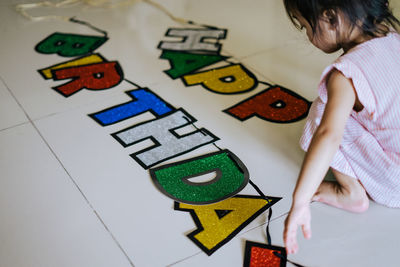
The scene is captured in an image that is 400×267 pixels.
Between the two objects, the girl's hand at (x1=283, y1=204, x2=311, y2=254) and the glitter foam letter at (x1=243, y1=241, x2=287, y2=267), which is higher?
the girl's hand at (x1=283, y1=204, x2=311, y2=254)

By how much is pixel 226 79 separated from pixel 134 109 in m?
0.34

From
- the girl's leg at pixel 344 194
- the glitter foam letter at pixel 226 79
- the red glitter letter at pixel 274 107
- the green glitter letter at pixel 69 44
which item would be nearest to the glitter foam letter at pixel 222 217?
the girl's leg at pixel 344 194

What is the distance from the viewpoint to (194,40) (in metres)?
1.84

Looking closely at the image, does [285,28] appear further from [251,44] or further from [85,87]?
[85,87]

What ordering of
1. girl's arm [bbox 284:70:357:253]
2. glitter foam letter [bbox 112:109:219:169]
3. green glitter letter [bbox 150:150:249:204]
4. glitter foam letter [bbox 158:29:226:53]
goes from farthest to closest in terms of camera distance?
glitter foam letter [bbox 158:29:226:53]
glitter foam letter [bbox 112:109:219:169]
green glitter letter [bbox 150:150:249:204]
girl's arm [bbox 284:70:357:253]

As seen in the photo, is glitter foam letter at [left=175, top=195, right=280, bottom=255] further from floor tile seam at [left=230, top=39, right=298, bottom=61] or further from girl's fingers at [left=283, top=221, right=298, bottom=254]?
floor tile seam at [left=230, top=39, right=298, bottom=61]

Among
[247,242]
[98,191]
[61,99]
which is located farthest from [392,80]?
[61,99]

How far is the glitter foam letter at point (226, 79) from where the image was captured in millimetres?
1526

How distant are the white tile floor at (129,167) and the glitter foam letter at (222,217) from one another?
0.05ft

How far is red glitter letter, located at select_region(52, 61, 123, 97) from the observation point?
1.55 m

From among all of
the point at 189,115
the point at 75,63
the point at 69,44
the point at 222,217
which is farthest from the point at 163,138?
the point at 69,44

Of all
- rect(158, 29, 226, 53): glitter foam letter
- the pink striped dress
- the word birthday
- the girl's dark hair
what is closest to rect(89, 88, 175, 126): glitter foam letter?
the word birthday

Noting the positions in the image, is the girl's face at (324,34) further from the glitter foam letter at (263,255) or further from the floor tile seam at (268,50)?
the floor tile seam at (268,50)

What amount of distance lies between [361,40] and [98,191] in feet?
2.23
